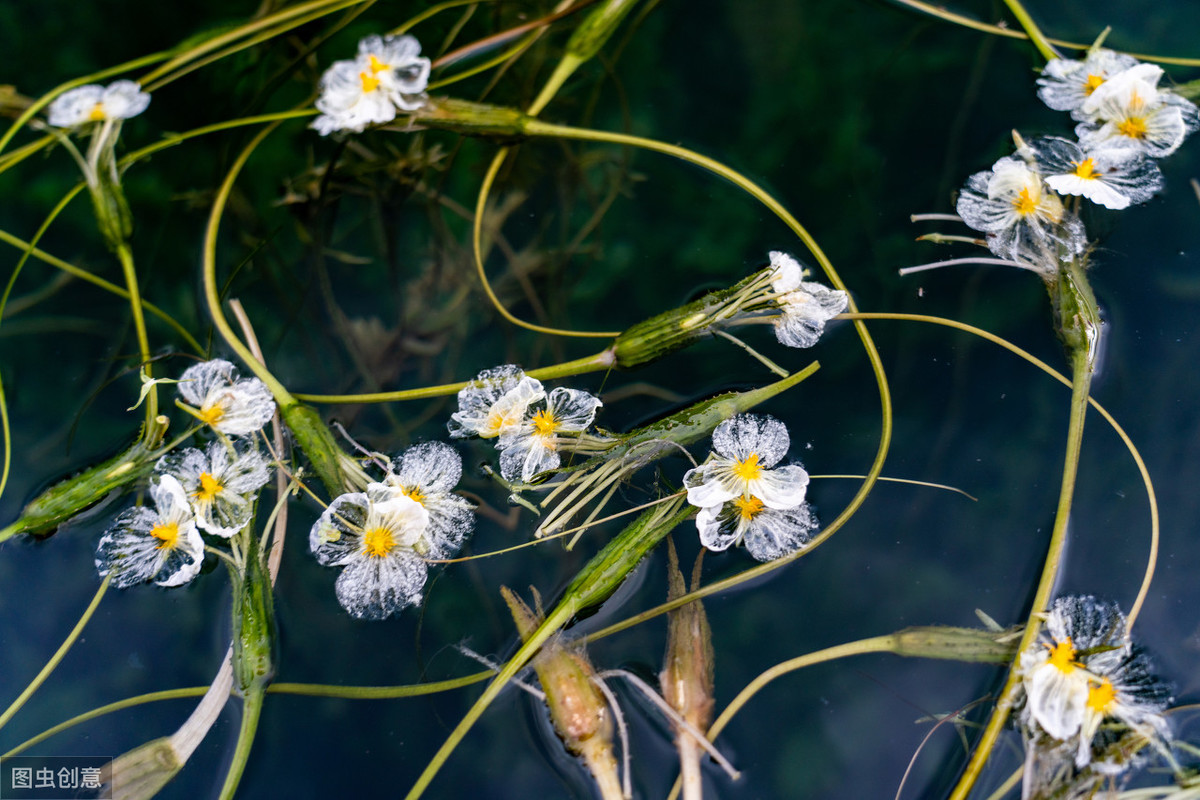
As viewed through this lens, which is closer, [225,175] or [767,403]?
[767,403]

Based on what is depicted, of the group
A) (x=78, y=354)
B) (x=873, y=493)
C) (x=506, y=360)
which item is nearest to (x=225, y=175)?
(x=78, y=354)

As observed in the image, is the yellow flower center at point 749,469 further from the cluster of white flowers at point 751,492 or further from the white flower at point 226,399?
the white flower at point 226,399

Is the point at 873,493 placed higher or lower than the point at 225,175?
lower

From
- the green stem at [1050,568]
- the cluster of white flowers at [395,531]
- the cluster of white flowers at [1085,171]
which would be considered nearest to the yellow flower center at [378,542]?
the cluster of white flowers at [395,531]

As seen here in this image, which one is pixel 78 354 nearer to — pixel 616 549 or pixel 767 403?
pixel 616 549

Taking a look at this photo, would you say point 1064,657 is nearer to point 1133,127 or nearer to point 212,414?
point 1133,127
